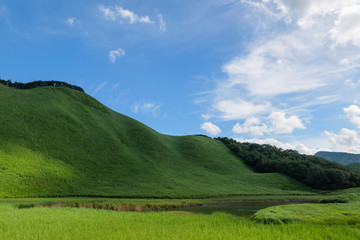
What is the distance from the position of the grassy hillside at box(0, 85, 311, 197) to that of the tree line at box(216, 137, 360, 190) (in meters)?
7.28

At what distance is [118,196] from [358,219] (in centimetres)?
5663

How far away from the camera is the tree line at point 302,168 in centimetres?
11319

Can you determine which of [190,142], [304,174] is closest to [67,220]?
[304,174]

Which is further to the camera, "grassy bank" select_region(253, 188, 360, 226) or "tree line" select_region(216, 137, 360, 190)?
"tree line" select_region(216, 137, 360, 190)

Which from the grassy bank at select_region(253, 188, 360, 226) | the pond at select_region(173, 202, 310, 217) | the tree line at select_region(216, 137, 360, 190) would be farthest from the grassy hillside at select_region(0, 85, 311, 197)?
the grassy bank at select_region(253, 188, 360, 226)

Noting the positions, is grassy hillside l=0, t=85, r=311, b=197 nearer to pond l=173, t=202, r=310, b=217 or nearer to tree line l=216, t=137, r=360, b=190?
tree line l=216, t=137, r=360, b=190

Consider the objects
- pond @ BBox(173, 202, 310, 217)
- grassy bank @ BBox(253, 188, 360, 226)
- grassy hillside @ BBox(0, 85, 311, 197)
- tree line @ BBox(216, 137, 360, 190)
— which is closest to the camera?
grassy bank @ BBox(253, 188, 360, 226)

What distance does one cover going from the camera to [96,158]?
347ft

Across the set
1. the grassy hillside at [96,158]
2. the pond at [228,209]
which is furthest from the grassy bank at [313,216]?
the grassy hillside at [96,158]

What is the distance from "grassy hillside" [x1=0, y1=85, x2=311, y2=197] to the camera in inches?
2997

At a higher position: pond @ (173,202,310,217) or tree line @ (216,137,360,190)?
tree line @ (216,137,360,190)

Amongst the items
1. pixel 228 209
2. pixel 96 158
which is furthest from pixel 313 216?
pixel 96 158

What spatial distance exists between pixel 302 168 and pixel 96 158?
96.6 metres

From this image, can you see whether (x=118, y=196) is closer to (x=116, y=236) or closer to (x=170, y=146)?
(x=116, y=236)
